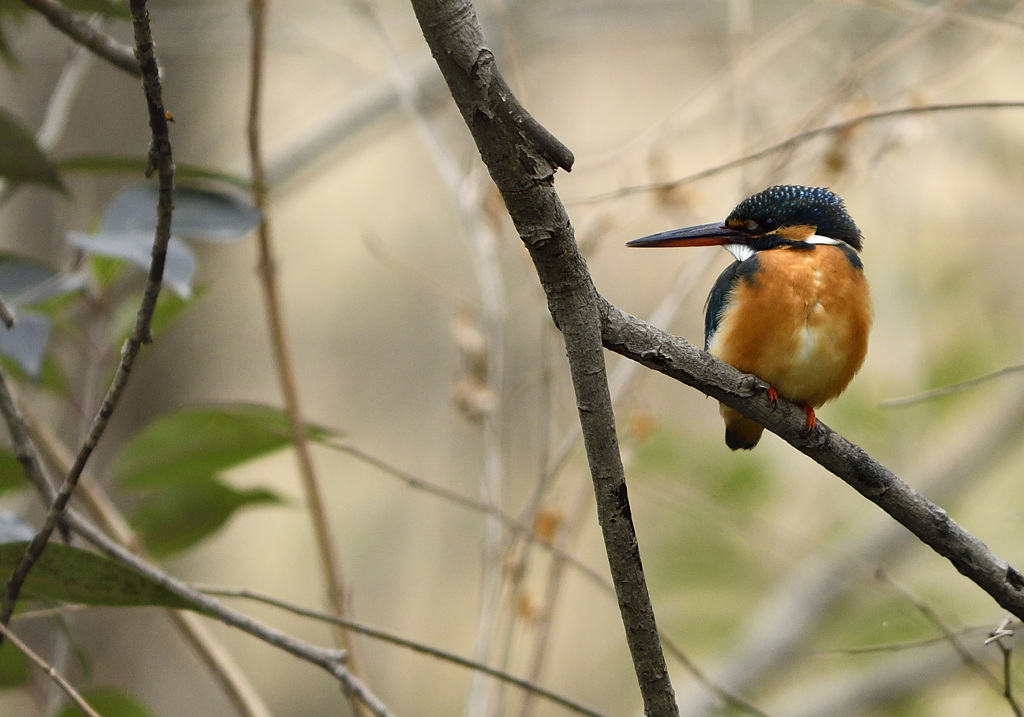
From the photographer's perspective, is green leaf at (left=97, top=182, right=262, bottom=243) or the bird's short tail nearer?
green leaf at (left=97, top=182, right=262, bottom=243)

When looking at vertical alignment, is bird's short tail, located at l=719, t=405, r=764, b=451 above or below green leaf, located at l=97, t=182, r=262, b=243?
above

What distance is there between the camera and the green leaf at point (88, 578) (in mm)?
813

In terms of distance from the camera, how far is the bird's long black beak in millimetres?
1026

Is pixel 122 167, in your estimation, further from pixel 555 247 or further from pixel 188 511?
pixel 555 247

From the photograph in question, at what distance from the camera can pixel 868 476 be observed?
2.64ft

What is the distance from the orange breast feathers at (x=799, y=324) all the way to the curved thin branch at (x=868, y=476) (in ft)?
0.89

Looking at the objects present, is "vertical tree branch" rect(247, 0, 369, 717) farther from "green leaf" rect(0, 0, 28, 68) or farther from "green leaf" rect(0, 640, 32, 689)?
"green leaf" rect(0, 640, 32, 689)

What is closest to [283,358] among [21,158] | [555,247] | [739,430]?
[21,158]

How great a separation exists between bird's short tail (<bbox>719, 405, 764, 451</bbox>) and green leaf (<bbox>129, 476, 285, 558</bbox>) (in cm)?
60

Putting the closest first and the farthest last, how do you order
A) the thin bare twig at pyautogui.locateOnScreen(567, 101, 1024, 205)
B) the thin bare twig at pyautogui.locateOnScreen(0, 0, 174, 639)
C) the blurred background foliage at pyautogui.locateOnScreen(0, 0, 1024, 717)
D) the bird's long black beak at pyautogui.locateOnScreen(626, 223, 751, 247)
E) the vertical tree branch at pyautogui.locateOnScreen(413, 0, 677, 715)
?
the vertical tree branch at pyautogui.locateOnScreen(413, 0, 677, 715) < the thin bare twig at pyautogui.locateOnScreen(0, 0, 174, 639) < the thin bare twig at pyautogui.locateOnScreen(567, 101, 1024, 205) < the bird's long black beak at pyautogui.locateOnScreen(626, 223, 751, 247) < the blurred background foliage at pyautogui.locateOnScreen(0, 0, 1024, 717)

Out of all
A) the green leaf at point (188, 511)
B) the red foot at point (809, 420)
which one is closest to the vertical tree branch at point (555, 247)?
the red foot at point (809, 420)

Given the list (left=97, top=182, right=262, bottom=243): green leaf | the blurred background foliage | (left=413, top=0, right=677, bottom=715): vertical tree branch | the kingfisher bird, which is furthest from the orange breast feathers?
(left=97, top=182, right=262, bottom=243): green leaf

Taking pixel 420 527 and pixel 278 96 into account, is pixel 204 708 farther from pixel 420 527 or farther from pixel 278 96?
pixel 278 96

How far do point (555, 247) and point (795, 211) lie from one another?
77cm
